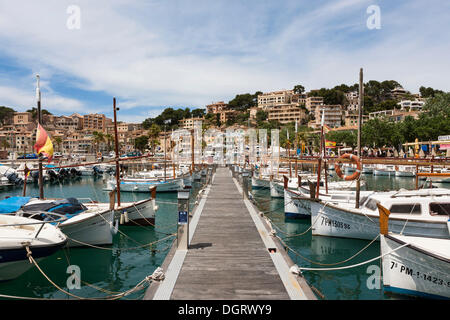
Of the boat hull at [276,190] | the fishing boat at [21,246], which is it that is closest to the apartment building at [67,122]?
the boat hull at [276,190]

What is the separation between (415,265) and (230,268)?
207 inches

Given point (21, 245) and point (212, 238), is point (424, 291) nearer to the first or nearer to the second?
point (212, 238)

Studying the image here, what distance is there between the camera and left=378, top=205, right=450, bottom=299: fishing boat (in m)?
9.01

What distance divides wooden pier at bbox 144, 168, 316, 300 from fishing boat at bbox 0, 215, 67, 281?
167 inches

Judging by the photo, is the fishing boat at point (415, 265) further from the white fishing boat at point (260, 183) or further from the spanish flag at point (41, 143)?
the white fishing boat at point (260, 183)

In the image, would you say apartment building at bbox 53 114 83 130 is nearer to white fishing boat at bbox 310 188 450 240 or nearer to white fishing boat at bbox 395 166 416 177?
white fishing boat at bbox 395 166 416 177

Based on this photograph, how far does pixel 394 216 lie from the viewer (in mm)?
14344

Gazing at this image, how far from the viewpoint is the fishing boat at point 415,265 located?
9008 mm

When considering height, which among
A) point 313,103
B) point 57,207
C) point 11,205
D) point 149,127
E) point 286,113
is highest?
point 313,103

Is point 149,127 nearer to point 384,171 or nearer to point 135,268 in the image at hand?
point 384,171

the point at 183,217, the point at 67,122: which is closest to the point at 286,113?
the point at 67,122

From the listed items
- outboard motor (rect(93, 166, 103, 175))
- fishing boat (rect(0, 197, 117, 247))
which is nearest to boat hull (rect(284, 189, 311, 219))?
fishing boat (rect(0, 197, 117, 247))
